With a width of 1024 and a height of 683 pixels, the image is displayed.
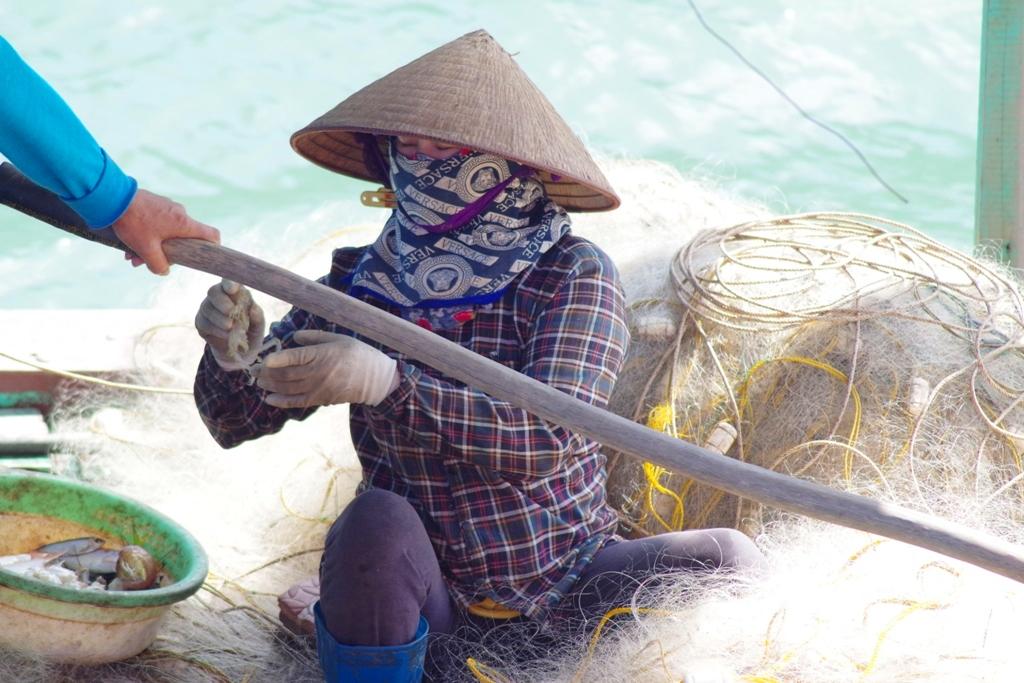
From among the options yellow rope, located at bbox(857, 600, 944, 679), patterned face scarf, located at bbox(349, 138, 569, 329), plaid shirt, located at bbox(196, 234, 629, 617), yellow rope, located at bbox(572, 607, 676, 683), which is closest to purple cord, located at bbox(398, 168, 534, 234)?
patterned face scarf, located at bbox(349, 138, 569, 329)

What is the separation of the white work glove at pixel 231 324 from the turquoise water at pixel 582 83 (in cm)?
855

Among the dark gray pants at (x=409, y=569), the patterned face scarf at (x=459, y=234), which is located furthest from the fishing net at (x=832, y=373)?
the patterned face scarf at (x=459, y=234)

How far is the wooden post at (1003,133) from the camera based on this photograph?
3.55 m

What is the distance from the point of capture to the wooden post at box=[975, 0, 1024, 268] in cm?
355

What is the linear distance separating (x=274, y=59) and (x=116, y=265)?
3634 millimetres

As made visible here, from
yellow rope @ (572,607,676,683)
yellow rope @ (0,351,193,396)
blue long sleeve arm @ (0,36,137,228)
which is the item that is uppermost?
blue long sleeve arm @ (0,36,137,228)

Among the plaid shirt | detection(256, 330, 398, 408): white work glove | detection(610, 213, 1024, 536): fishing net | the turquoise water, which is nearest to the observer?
detection(256, 330, 398, 408): white work glove

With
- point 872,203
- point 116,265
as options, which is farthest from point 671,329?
point 872,203

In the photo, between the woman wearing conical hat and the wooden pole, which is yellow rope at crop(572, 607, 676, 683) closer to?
the woman wearing conical hat

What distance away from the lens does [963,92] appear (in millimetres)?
13078

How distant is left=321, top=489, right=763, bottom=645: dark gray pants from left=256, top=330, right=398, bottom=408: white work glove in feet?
0.86

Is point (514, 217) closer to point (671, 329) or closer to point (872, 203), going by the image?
point (671, 329)

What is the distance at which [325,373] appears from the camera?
1.87 m

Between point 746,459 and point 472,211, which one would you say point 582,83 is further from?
point 472,211
